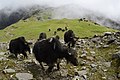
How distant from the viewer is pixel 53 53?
56.7ft

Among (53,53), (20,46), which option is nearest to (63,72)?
(53,53)

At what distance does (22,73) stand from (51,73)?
153cm

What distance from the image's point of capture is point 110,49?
21.5 m

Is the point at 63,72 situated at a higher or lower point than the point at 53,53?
lower

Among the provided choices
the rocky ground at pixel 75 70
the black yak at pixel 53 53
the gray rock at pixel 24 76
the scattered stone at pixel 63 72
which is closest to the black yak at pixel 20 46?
the rocky ground at pixel 75 70

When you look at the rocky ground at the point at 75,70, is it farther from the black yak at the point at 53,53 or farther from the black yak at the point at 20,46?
the black yak at the point at 20,46

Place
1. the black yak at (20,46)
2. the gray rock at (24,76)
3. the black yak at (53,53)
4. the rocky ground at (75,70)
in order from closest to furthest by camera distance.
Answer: the gray rock at (24,76)
the rocky ground at (75,70)
the black yak at (53,53)
the black yak at (20,46)

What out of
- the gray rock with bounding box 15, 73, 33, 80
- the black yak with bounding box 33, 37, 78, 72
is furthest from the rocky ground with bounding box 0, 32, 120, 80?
the black yak with bounding box 33, 37, 78, 72

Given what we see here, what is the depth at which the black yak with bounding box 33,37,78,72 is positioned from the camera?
679 inches

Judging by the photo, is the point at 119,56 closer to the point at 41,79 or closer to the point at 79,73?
the point at 79,73

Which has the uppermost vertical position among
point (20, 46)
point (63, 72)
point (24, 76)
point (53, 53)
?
point (53, 53)

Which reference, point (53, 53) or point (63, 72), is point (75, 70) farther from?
point (53, 53)

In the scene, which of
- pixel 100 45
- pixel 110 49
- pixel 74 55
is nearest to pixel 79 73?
pixel 74 55

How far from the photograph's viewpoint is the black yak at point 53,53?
56.6ft
